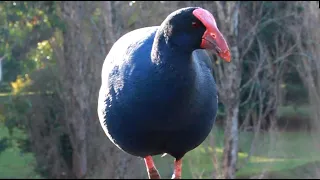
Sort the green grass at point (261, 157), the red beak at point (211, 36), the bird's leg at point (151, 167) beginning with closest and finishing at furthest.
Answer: the red beak at point (211, 36), the bird's leg at point (151, 167), the green grass at point (261, 157)

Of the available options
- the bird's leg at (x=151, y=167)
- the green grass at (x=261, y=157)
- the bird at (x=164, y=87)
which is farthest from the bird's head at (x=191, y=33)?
the green grass at (x=261, y=157)

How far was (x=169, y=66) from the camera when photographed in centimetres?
151

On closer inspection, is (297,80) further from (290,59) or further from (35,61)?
(35,61)

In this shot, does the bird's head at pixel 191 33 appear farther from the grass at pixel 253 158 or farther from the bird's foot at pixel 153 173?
the grass at pixel 253 158

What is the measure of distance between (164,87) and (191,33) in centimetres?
15

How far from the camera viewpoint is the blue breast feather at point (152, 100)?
1.54m

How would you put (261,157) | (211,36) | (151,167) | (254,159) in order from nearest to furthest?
(211,36) < (151,167) < (261,157) < (254,159)

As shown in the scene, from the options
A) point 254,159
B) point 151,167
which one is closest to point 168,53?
point 151,167

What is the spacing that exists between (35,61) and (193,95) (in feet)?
22.3

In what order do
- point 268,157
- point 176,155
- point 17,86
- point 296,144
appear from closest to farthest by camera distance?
point 176,155, point 17,86, point 268,157, point 296,144

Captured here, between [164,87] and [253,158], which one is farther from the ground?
[164,87]

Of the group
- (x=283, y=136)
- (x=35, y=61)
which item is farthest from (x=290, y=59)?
(x=35, y=61)

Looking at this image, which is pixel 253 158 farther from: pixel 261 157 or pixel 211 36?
pixel 211 36

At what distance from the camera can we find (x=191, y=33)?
1512 millimetres
